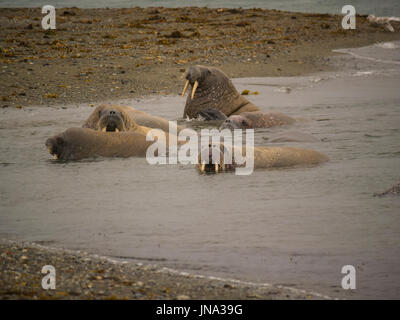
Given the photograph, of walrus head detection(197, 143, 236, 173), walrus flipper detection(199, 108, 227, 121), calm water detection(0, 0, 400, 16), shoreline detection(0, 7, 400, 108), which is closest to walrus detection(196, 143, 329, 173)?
walrus head detection(197, 143, 236, 173)

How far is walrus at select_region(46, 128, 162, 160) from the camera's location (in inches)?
398

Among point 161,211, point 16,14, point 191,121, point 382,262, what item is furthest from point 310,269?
point 16,14

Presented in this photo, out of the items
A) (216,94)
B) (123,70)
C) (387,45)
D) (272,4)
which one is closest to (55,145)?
(216,94)

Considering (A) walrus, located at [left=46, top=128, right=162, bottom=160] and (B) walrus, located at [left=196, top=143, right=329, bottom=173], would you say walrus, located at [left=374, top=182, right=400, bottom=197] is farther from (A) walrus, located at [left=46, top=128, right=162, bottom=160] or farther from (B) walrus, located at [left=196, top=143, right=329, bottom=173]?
(A) walrus, located at [left=46, top=128, right=162, bottom=160]

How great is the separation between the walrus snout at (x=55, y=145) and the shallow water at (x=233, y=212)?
0.54 ft

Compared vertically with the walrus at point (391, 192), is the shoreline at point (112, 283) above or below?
below

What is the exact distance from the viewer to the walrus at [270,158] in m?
9.23

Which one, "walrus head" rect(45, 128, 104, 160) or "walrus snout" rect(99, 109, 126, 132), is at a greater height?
"walrus snout" rect(99, 109, 126, 132)

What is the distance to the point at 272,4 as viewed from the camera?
48469 mm

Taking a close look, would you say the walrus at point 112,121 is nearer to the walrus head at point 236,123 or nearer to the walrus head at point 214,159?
the walrus head at point 236,123

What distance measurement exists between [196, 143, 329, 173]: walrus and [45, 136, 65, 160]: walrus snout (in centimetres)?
204

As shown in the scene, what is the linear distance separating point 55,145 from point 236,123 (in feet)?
12.3

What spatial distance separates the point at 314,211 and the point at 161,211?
151cm

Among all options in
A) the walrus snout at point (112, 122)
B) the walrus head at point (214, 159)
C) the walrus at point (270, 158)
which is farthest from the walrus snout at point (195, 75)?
the walrus head at point (214, 159)
